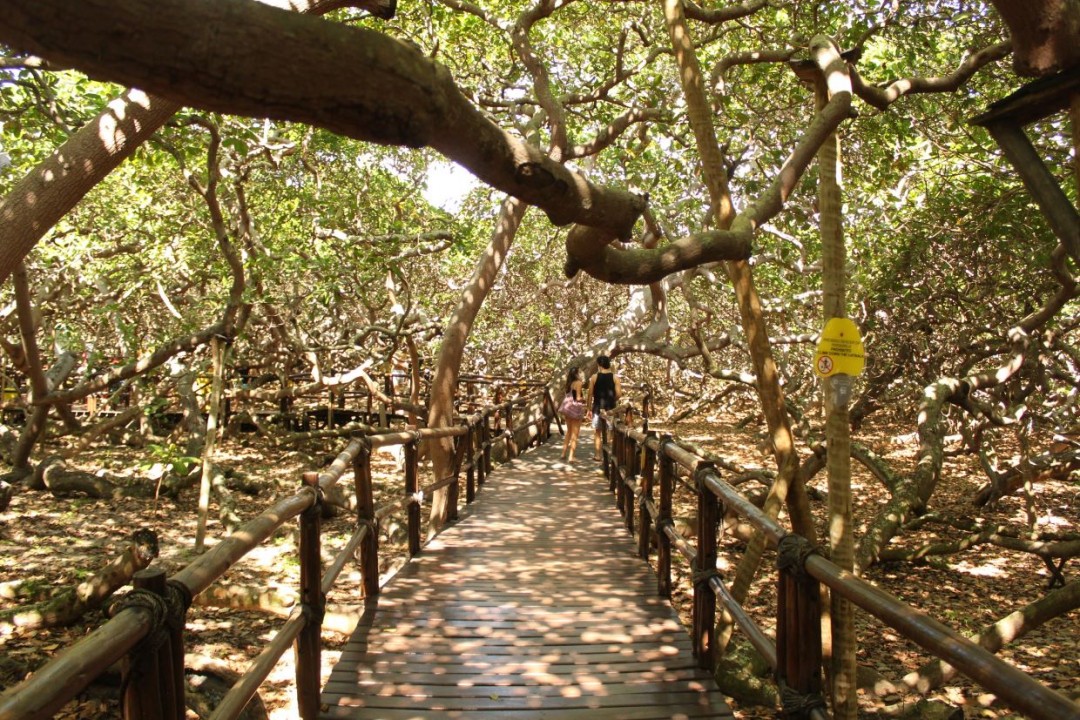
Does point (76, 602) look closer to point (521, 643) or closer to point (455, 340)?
point (521, 643)

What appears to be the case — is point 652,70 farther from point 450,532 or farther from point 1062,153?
point 450,532

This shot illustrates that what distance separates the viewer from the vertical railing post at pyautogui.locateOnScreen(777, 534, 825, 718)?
2.86 meters

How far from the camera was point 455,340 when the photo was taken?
945 cm

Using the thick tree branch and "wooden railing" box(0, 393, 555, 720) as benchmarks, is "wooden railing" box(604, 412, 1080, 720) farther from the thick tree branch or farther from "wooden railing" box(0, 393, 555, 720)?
the thick tree branch

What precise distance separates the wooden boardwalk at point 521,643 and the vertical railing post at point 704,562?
20cm

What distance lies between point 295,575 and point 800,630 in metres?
6.97

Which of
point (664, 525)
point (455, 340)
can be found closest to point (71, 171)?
point (664, 525)

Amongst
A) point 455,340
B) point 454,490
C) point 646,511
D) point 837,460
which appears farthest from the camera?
point 455,340

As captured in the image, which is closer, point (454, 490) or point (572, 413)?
point (454, 490)

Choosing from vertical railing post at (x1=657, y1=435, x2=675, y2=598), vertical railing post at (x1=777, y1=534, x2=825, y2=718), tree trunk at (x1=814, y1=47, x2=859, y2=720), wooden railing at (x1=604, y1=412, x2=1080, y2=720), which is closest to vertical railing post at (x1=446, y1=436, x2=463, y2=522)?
wooden railing at (x1=604, y1=412, x2=1080, y2=720)

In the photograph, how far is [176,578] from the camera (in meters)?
2.21

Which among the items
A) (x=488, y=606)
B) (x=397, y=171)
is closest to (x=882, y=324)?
(x=488, y=606)

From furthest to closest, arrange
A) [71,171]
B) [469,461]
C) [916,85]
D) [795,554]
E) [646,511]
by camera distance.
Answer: [469,461] < [646,511] < [916,85] < [71,171] < [795,554]

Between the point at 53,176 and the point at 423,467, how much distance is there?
10.9m
